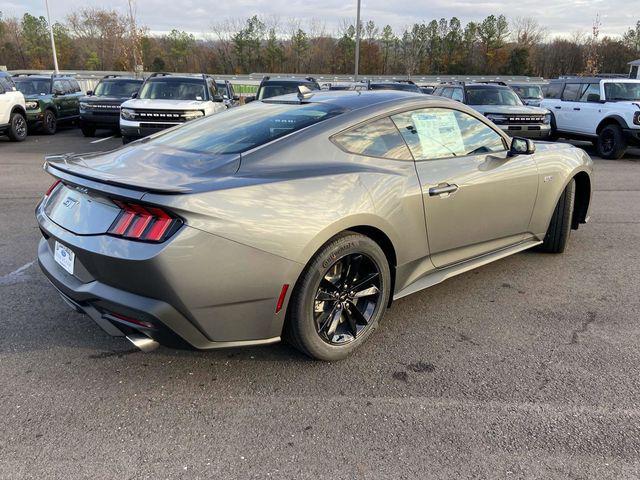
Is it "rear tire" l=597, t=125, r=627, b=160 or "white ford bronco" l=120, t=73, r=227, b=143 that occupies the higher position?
"white ford bronco" l=120, t=73, r=227, b=143

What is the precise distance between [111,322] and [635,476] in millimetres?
2583

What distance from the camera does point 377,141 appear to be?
11.0 feet

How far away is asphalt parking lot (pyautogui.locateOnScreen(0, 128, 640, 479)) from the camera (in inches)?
92.7

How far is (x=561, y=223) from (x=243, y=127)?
3230 mm

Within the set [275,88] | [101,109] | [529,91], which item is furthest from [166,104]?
[529,91]

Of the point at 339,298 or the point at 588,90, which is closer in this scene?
the point at 339,298

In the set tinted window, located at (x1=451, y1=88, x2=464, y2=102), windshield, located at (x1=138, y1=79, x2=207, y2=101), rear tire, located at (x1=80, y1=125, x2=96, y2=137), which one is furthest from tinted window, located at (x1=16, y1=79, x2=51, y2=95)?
tinted window, located at (x1=451, y1=88, x2=464, y2=102)

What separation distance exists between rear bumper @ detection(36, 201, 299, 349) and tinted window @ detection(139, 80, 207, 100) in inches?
399

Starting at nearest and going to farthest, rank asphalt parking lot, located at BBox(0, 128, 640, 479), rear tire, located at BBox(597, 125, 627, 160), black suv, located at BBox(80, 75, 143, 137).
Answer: asphalt parking lot, located at BBox(0, 128, 640, 479)
rear tire, located at BBox(597, 125, 627, 160)
black suv, located at BBox(80, 75, 143, 137)

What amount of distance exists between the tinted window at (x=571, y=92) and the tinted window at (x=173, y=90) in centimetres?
947

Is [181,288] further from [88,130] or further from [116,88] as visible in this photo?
[116,88]

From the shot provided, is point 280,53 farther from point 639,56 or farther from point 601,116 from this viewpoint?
point 601,116

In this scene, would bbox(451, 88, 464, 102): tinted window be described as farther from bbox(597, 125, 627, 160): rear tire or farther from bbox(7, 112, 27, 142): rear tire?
bbox(7, 112, 27, 142): rear tire

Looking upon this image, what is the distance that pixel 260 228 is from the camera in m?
2.58
